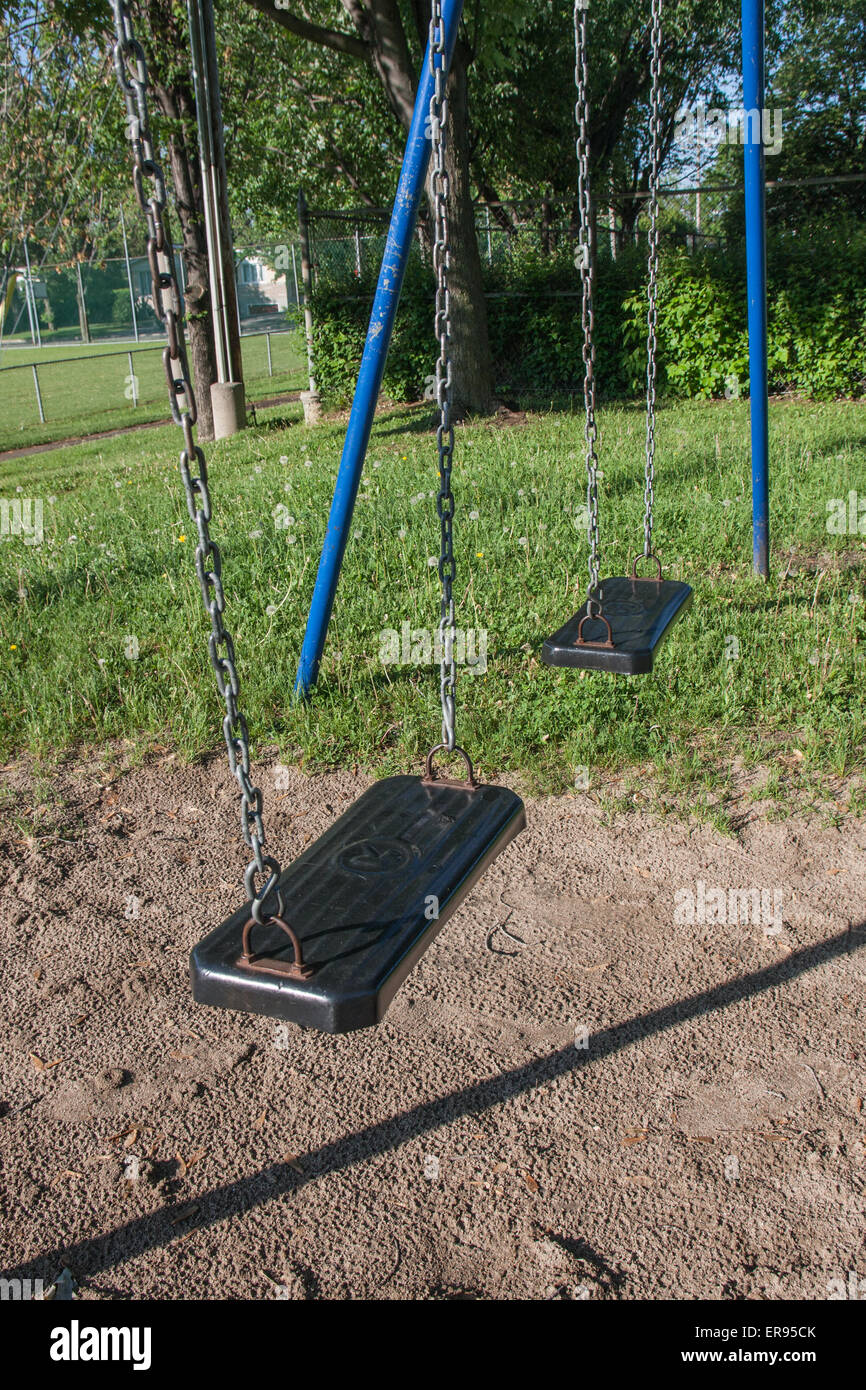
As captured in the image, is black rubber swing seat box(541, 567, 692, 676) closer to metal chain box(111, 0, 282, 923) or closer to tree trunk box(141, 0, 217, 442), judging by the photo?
metal chain box(111, 0, 282, 923)

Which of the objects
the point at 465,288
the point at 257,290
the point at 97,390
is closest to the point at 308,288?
the point at 465,288

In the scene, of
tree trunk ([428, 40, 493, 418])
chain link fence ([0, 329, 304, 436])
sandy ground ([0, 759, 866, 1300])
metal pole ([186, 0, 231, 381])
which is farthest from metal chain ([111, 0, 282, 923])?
chain link fence ([0, 329, 304, 436])

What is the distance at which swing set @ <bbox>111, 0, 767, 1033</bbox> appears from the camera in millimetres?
1613

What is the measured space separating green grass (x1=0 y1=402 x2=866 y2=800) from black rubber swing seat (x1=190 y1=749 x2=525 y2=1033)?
4.21 feet

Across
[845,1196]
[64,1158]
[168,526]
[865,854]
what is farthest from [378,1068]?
[168,526]

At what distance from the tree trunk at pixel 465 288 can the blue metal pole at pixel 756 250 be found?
5.07 m

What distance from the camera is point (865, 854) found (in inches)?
123

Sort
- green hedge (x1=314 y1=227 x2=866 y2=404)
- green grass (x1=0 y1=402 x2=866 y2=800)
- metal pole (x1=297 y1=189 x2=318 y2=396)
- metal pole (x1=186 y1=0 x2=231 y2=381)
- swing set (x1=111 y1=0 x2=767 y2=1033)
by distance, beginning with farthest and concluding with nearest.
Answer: metal pole (x1=297 y1=189 x2=318 y2=396), green hedge (x1=314 y1=227 x2=866 y2=404), metal pole (x1=186 y1=0 x2=231 y2=381), green grass (x1=0 y1=402 x2=866 y2=800), swing set (x1=111 y1=0 x2=767 y2=1033)

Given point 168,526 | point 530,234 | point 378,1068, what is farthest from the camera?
point 530,234

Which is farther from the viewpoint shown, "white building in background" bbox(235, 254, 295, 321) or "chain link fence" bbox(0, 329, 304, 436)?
"white building in background" bbox(235, 254, 295, 321)

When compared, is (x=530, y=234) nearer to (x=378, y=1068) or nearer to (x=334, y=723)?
(x=334, y=723)

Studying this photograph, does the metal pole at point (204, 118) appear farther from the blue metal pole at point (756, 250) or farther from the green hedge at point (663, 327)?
the blue metal pole at point (756, 250)

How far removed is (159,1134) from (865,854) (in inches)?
83.6

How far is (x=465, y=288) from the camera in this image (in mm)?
10102
